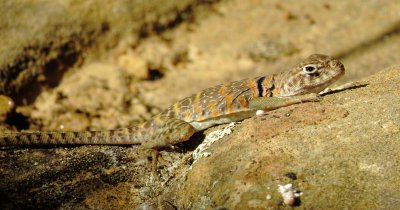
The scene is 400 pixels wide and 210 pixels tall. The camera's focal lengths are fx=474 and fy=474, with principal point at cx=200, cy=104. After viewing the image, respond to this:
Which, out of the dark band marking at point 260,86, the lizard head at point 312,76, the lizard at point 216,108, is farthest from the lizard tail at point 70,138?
the lizard head at point 312,76

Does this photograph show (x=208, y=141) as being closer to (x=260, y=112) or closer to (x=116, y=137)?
(x=260, y=112)

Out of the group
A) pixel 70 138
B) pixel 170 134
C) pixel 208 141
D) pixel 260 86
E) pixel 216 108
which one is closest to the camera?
pixel 208 141

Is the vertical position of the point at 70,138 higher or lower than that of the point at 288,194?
higher

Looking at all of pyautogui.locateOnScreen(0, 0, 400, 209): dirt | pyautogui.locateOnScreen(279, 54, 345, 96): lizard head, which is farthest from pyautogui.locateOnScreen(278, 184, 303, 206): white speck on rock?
pyautogui.locateOnScreen(279, 54, 345, 96): lizard head

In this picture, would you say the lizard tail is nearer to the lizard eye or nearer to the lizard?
the lizard

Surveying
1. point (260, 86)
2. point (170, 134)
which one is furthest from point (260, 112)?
point (170, 134)

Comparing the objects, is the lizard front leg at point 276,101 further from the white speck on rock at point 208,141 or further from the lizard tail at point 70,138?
the lizard tail at point 70,138

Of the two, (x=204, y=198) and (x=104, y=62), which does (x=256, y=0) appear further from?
(x=204, y=198)
